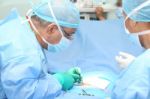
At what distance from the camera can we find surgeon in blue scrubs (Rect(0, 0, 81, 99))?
1.47 metres

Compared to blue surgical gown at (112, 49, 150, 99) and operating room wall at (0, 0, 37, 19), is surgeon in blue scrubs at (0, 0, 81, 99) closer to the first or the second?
blue surgical gown at (112, 49, 150, 99)

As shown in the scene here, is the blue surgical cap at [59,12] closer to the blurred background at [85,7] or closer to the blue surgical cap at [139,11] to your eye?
the blue surgical cap at [139,11]

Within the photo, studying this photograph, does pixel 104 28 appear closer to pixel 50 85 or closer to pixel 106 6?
pixel 106 6

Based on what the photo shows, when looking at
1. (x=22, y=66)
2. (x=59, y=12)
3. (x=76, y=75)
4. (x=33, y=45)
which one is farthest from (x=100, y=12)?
(x=22, y=66)

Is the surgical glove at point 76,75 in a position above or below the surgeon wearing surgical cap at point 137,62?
below

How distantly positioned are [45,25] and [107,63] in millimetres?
937

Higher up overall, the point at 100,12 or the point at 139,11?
the point at 139,11

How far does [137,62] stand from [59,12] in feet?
1.74

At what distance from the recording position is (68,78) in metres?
1.97

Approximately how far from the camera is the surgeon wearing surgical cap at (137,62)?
4.24 feet

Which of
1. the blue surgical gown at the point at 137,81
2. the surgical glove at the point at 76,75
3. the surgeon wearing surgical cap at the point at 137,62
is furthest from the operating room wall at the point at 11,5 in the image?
the blue surgical gown at the point at 137,81

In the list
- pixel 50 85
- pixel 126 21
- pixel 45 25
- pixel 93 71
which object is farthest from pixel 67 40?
pixel 93 71

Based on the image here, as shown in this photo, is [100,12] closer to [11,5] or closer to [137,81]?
[11,5]

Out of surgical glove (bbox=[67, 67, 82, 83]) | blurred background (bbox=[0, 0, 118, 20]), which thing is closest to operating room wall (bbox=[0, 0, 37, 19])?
blurred background (bbox=[0, 0, 118, 20])
